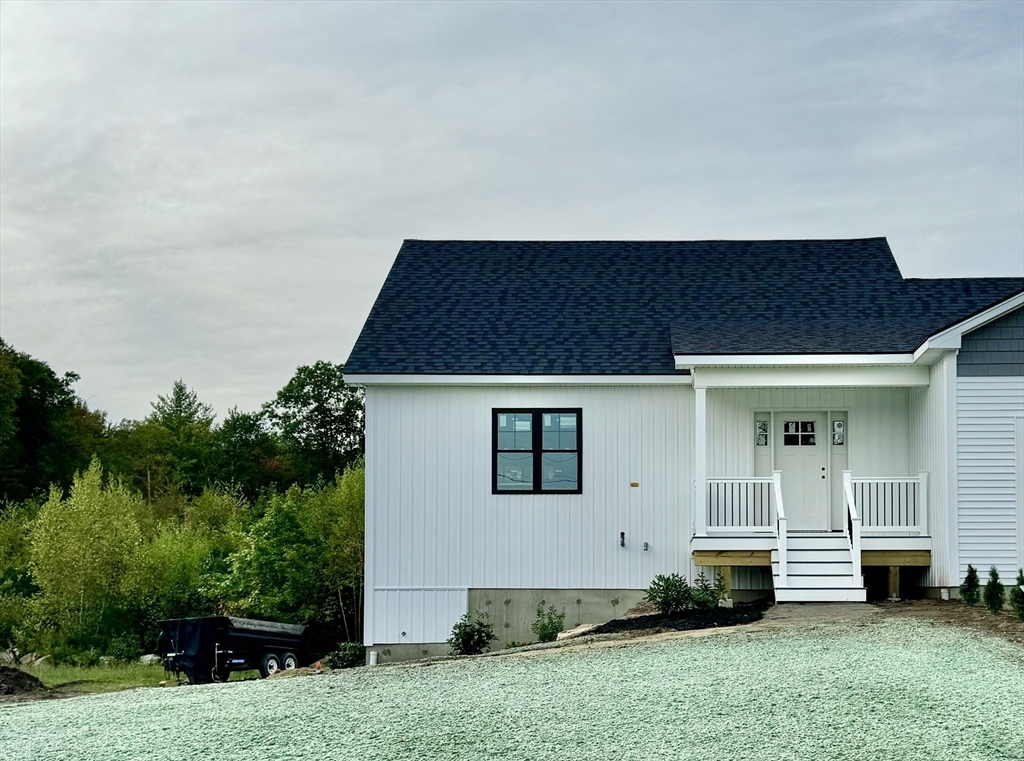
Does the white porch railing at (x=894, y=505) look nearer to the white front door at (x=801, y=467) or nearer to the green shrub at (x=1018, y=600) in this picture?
the white front door at (x=801, y=467)

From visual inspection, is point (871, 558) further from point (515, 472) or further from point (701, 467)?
point (515, 472)

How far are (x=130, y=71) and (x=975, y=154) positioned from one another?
17660 mm

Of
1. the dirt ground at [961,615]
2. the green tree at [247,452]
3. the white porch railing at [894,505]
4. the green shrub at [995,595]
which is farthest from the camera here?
the green tree at [247,452]

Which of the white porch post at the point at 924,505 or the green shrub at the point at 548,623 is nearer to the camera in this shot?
the white porch post at the point at 924,505

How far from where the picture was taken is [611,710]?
356 inches

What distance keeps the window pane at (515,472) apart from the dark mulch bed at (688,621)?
9.45 feet

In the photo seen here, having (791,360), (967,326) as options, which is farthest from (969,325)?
(791,360)

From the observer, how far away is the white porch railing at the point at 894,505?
653 inches

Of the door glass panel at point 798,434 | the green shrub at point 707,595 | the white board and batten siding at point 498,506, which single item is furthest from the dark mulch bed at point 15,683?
the door glass panel at point 798,434

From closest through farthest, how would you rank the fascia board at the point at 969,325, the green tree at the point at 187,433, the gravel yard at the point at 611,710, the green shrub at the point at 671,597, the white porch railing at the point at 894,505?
the gravel yard at the point at 611,710 < the fascia board at the point at 969,325 < the green shrub at the point at 671,597 < the white porch railing at the point at 894,505 < the green tree at the point at 187,433

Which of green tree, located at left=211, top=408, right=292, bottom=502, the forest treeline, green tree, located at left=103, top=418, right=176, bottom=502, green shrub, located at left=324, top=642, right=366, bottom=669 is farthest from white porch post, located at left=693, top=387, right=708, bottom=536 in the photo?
green tree, located at left=103, top=418, right=176, bottom=502

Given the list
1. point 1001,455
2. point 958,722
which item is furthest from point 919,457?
point 958,722

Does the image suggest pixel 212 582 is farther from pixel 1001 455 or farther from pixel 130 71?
pixel 1001 455

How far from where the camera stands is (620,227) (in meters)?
27.1
